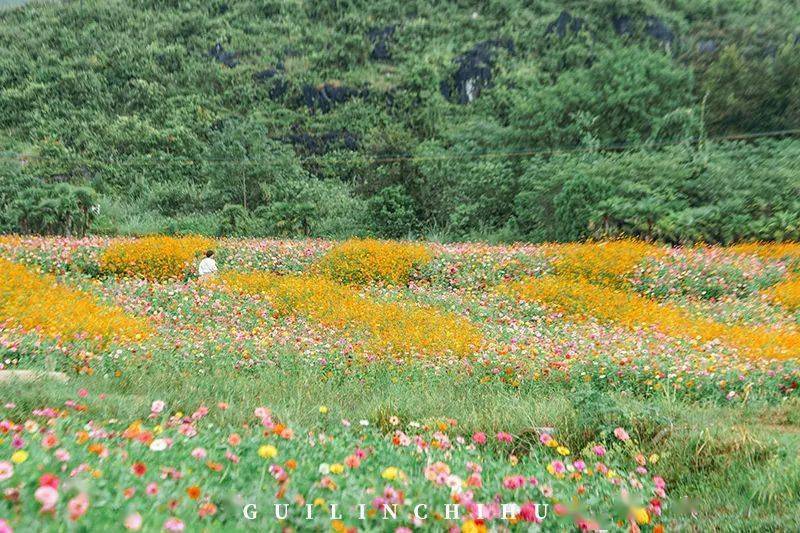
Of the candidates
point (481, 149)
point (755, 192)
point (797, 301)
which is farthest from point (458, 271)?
point (481, 149)

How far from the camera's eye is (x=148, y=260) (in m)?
12.5

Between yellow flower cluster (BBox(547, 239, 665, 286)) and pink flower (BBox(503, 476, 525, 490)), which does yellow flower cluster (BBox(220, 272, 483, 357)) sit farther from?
yellow flower cluster (BBox(547, 239, 665, 286))

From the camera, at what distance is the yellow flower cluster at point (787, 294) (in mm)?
9148

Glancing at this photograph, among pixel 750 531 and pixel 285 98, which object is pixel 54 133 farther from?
pixel 750 531

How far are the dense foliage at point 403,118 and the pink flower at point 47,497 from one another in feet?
51.6

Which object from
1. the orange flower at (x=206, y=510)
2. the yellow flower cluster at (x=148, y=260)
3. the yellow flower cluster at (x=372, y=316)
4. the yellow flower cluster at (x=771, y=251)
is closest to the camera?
the orange flower at (x=206, y=510)

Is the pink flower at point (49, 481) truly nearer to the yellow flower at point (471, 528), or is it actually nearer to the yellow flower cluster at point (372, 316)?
the yellow flower at point (471, 528)

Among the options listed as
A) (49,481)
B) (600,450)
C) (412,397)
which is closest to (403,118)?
(412,397)

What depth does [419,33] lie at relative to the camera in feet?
202

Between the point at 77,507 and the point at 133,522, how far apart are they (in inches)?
6.5

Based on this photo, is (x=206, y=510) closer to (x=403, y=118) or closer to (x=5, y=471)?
(x=5, y=471)

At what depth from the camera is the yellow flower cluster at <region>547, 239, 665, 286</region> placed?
11.3 metres

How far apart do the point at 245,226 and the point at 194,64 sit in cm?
4221

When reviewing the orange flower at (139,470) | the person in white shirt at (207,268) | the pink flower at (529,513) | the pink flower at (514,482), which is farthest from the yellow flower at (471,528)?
the person in white shirt at (207,268)
